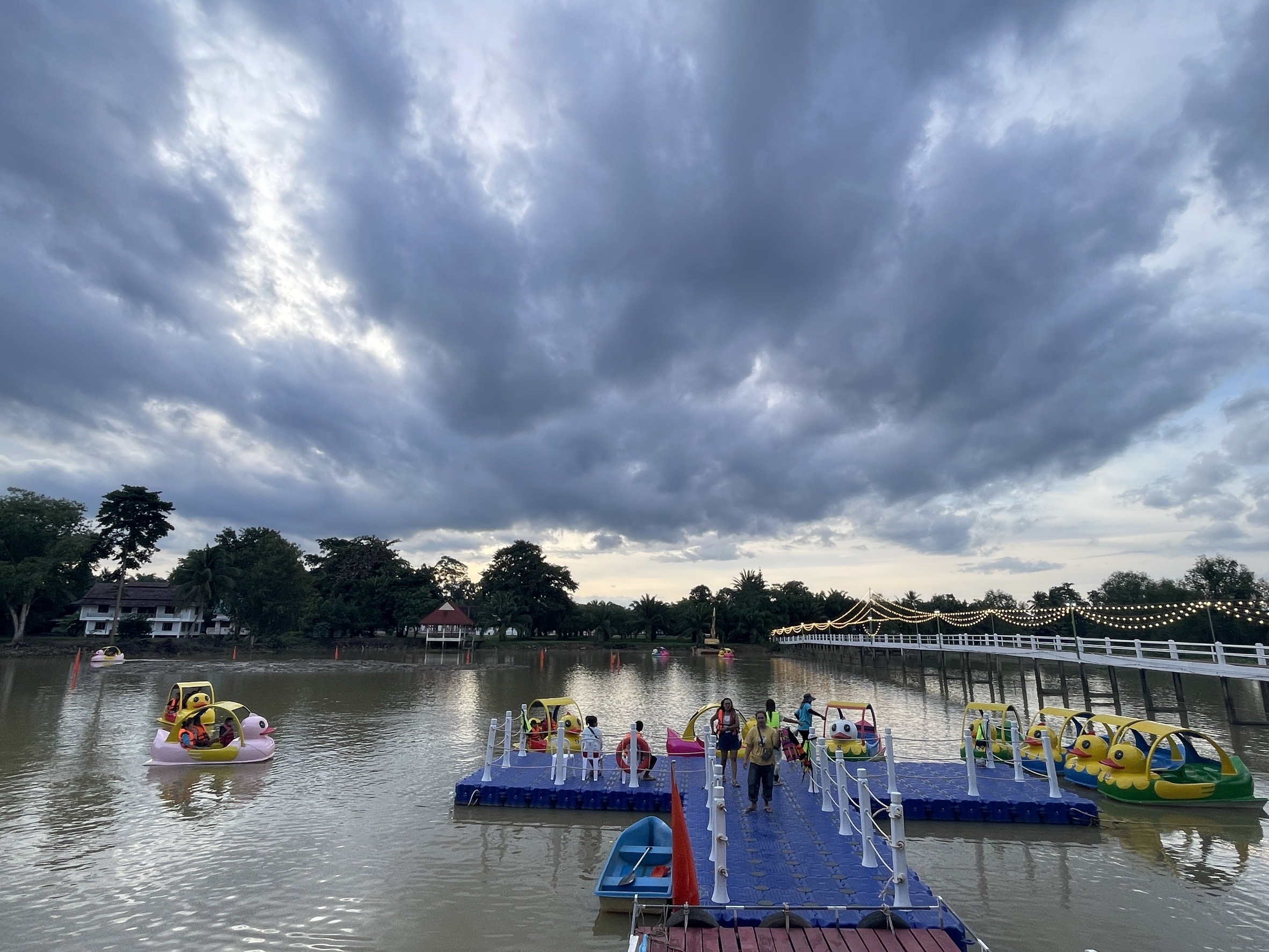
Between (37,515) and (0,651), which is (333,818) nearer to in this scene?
(0,651)

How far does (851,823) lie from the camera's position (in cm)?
1162

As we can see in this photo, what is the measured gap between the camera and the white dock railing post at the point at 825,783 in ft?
42.9

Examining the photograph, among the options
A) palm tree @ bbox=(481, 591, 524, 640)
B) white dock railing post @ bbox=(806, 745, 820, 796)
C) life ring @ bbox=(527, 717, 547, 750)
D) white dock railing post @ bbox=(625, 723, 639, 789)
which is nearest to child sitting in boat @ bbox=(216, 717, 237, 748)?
life ring @ bbox=(527, 717, 547, 750)

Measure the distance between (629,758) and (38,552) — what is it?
90822 mm

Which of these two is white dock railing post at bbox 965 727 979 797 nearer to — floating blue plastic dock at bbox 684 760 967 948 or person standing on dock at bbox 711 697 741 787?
floating blue plastic dock at bbox 684 760 967 948

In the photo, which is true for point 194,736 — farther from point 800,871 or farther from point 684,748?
point 800,871

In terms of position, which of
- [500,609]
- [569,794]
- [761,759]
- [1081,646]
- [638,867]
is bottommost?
[569,794]

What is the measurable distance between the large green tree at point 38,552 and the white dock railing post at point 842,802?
85.6 metres

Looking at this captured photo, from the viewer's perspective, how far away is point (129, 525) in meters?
70.8

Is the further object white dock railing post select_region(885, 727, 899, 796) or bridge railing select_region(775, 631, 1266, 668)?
bridge railing select_region(775, 631, 1266, 668)

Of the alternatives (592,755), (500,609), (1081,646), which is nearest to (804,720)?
(592,755)

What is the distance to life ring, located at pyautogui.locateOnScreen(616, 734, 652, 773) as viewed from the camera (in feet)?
58.1

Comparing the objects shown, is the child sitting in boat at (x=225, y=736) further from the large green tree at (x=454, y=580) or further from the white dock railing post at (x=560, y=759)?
the large green tree at (x=454, y=580)

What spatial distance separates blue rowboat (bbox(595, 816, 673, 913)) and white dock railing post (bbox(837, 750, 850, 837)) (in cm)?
310
